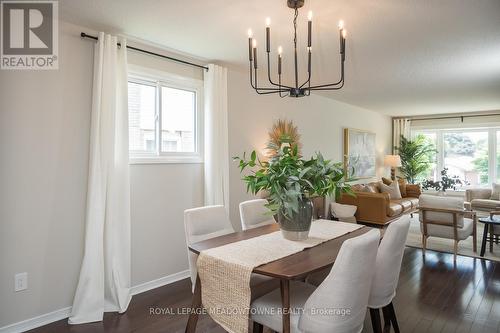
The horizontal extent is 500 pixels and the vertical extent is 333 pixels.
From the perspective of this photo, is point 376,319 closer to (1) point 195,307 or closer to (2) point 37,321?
(1) point 195,307

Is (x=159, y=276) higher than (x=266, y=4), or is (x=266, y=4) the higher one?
(x=266, y=4)

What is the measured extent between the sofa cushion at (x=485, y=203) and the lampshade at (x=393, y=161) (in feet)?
5.88

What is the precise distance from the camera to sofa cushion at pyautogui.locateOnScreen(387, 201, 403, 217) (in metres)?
5.59

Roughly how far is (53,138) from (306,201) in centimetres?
199

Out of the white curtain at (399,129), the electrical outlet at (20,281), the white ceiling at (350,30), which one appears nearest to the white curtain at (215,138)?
the white ceiling at (350,30)

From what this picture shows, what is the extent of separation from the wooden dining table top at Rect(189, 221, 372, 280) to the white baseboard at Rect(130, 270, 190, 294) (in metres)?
1.35

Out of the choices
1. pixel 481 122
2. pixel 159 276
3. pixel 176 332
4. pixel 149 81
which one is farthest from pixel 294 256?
pixel 481 122

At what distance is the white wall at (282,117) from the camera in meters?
3.99

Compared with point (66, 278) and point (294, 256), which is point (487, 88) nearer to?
point (294, 256)

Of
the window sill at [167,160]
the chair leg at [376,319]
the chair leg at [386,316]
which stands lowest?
the chair leg at [386,316]

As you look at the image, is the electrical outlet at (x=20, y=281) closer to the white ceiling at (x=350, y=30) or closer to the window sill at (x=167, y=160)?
the window sill at (x=167, y=160)

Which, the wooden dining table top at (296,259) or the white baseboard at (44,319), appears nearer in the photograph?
the wooden dining table top at (296,259)

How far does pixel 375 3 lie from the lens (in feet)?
7.29

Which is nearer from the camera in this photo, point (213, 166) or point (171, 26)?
point (171, 26)
